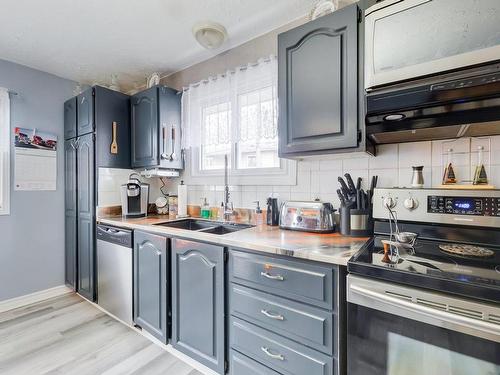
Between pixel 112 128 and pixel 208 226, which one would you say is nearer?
pixel 208 226

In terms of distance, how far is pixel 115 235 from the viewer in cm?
213

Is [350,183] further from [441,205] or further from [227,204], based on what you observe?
[227,204]

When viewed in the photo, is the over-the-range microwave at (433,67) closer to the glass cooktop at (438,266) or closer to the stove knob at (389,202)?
the stove knob at (389,202)

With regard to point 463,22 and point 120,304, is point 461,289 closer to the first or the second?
point 463,22

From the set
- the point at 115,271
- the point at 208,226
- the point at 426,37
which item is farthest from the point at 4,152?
the point at 426,37

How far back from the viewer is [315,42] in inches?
56.1

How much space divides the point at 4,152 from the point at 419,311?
3321mm

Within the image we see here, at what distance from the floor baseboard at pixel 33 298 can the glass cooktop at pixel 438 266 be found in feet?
10.2

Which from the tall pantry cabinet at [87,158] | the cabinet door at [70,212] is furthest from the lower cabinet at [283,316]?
the cabinet door at [70,212]

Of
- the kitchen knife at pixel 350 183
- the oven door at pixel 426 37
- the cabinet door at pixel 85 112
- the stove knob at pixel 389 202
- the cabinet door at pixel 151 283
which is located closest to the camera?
the oven door at pixel 426 37

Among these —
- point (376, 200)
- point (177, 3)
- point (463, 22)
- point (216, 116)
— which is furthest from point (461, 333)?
point (177, 3)

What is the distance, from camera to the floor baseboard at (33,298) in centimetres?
241

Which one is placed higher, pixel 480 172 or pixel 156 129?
pixel 156 129

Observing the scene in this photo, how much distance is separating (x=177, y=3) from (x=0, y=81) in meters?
1.99
